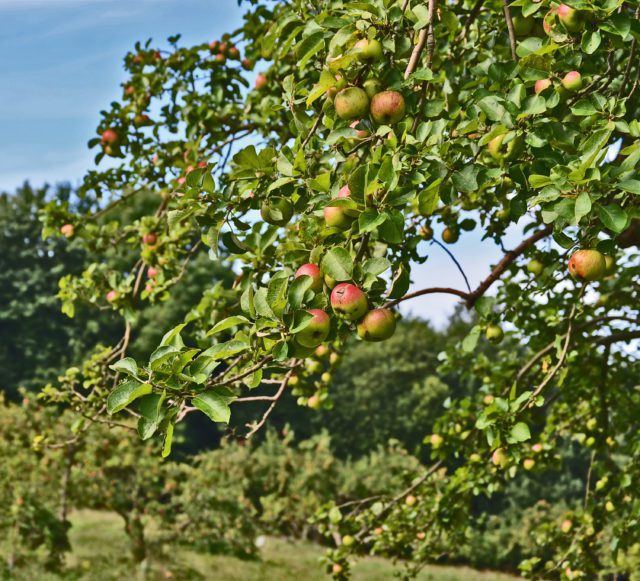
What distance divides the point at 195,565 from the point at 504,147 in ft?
41.1

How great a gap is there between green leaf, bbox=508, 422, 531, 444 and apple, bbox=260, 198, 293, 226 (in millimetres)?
1310

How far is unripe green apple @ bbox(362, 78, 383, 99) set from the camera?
1837mm

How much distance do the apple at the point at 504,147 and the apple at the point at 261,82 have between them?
7.51 feet

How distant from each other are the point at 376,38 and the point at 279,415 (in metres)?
26.4

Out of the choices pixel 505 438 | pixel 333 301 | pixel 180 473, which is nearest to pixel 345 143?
pixel 333 301

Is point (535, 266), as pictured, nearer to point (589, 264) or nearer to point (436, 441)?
point (436, 441)

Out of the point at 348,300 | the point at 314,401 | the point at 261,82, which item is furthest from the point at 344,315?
the point at 261,82

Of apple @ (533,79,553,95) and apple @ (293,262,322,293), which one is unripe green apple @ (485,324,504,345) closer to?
apple @ (533,79,553,95)

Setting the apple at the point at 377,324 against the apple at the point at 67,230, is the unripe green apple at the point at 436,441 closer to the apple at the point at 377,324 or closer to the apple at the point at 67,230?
the apple at the point at 67,230

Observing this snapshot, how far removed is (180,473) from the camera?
12812 mm

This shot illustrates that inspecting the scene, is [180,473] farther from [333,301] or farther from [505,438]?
[333,301]

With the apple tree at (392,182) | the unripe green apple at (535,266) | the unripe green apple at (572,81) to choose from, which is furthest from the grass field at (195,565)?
the unripe green apple at (572,81)

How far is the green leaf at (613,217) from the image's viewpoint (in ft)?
5.72

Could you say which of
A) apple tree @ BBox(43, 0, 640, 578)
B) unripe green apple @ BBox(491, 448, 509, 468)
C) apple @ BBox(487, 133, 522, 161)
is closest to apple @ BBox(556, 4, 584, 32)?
apple tree @ BBox(43, 0, 640, 578)
